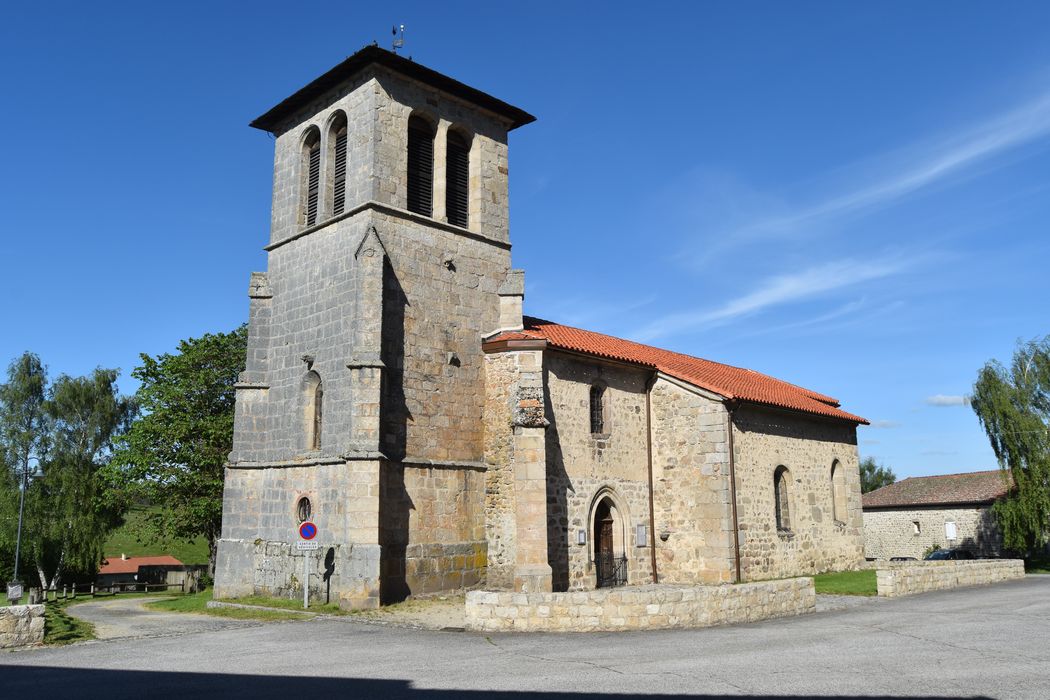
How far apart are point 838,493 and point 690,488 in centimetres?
883

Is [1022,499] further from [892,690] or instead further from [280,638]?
[280,638]

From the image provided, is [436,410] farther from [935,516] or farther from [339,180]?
[935,516]

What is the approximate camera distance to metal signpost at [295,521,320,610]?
1625 centimetres

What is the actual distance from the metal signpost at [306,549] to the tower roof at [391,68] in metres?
11.4

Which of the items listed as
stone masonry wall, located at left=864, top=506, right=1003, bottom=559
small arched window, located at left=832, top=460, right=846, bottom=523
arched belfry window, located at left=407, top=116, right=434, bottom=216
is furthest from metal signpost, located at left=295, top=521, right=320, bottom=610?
stone masonry wall, located at left=864, top=506, right=1003, bottom=559

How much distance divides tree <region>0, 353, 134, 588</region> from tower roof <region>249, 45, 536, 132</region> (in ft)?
64.3

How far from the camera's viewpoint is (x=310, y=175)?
2127 centimetres

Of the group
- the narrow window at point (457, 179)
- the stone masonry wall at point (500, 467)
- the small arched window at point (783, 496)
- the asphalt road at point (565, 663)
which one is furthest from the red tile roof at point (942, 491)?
the narrow window at point (457, 179)

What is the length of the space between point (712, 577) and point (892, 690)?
12.4 metres

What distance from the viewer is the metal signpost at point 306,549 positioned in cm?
1625

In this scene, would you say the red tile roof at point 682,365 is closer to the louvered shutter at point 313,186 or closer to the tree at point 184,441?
the louvered shutter at point 313,186

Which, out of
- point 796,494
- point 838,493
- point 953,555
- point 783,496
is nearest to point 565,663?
point 783,496

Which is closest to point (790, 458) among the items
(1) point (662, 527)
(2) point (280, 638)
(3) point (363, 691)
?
(1) point (662, 527)

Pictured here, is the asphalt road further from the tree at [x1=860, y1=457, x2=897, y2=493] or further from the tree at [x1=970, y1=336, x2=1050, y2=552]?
the tree at [x1=860, y1=457, x2=897, y2=493]
